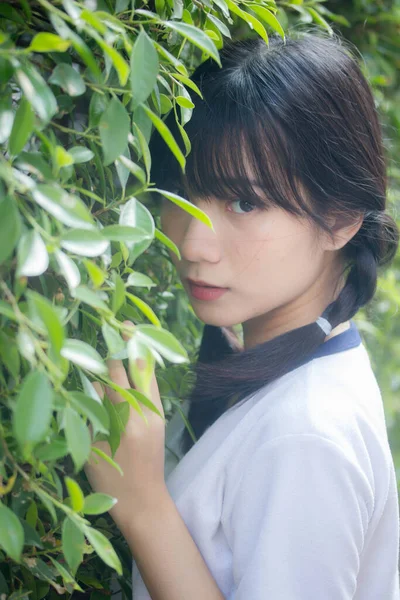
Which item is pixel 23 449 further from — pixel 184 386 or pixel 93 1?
pixel 184 386

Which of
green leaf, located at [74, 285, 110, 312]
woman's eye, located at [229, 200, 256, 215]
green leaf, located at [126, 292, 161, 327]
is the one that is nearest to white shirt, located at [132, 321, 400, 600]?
woman's eye, located at [229, 200, 256, 215]

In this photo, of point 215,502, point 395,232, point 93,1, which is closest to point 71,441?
point 93,1

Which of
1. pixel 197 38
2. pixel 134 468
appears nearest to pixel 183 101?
pixel 197 38

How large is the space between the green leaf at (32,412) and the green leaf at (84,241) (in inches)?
4.1

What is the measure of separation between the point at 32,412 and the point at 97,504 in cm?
18

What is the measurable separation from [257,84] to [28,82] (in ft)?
1.89

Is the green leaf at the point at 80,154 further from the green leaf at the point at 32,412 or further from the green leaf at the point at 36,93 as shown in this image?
the green leaf at the point at 32,412

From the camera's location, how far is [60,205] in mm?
499

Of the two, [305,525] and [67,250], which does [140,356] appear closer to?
[67,250]

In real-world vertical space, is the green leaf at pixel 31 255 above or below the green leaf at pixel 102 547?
above

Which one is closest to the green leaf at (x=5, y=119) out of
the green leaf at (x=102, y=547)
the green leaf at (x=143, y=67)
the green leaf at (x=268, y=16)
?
the green leaf at (x=143, y=67)

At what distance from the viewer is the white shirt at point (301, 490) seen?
89 centimetres

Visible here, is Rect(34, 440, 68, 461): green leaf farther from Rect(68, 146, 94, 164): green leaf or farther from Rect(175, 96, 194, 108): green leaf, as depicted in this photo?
Rect(175, 96, 194, 108): green leaf

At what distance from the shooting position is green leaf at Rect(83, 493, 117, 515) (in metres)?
0.62
